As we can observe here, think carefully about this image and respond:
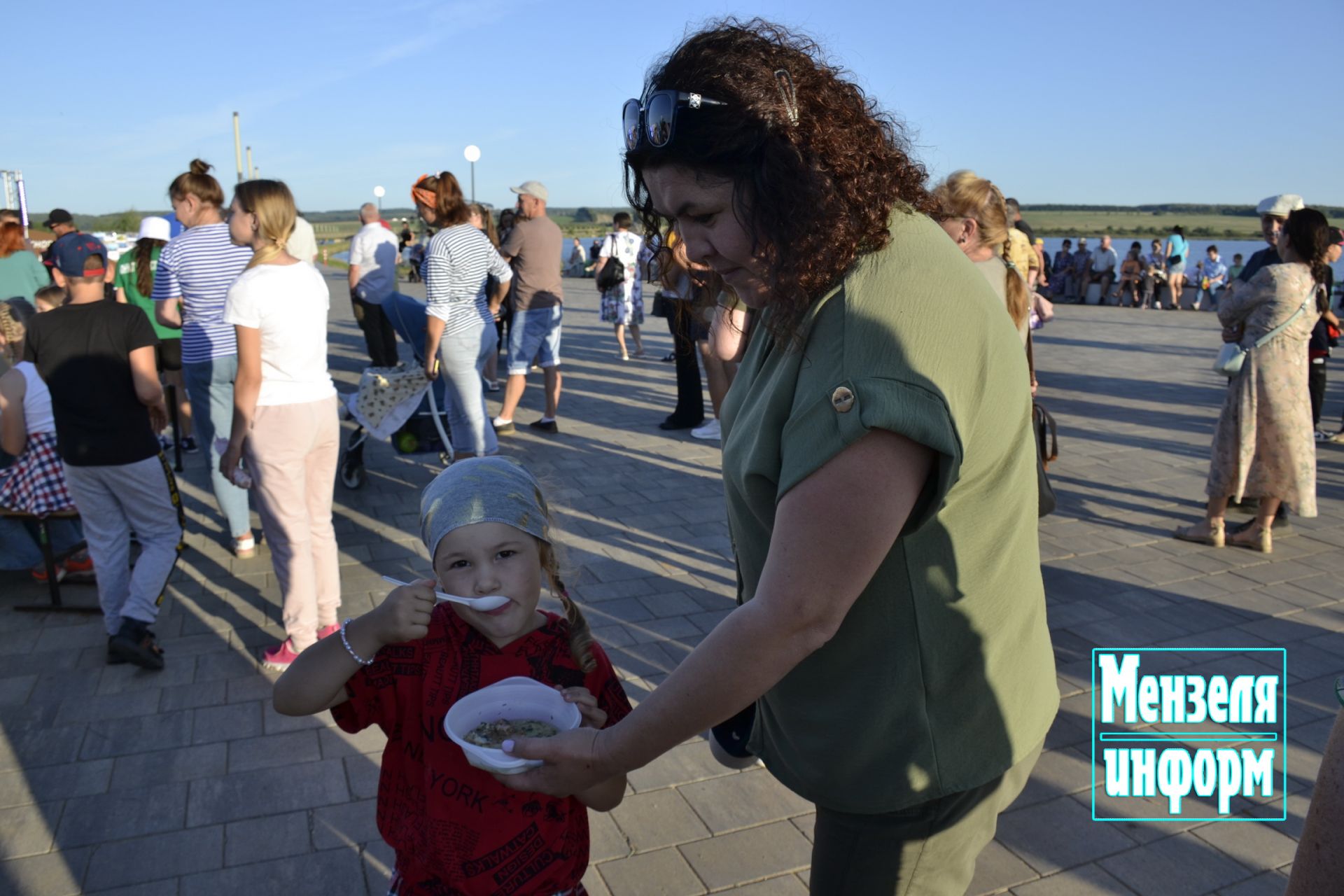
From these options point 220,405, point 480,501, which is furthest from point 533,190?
point 480,501

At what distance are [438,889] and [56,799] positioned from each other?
7.22 ft

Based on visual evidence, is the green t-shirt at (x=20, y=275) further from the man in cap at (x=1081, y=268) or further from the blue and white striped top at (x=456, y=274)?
the man in cap at (x=1081, y=268)

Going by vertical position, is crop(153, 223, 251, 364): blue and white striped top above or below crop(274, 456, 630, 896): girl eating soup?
above

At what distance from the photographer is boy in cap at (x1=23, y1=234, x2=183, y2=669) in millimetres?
3951

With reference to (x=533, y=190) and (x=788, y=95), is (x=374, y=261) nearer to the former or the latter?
(x=533, y=190)

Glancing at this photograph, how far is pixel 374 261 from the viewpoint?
8.69 meters

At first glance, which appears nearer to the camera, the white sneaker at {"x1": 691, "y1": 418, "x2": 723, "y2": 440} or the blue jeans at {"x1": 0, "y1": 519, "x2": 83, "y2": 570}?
the blue jeans at {"x1": 0, "y1": 519, "x2": 83, "y2": 570}

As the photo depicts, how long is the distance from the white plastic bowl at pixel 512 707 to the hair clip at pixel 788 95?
1.02m

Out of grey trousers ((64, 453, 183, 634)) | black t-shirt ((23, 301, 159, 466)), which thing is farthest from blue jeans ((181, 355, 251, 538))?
black t-shirt ((23, 301, 159, 466))

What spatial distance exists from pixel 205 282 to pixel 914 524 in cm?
500

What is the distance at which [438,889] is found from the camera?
5.64 ft

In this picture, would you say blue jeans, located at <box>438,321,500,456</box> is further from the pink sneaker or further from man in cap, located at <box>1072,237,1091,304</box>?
man in cap, located at <box>1072,237,1091,304</box>

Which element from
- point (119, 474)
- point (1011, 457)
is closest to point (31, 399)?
point (119, 474)

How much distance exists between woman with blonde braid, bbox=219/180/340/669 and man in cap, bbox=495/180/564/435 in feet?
12.4
